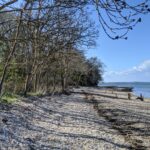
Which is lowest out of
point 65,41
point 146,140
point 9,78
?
point 146,140

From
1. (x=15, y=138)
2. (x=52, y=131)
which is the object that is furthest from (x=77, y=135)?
(x=15, y=138)

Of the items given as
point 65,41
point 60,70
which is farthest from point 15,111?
point 60,70

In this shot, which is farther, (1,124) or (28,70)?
(28,70)

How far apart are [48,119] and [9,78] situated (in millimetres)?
11397

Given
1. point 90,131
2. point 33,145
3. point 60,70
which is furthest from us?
point 60,70

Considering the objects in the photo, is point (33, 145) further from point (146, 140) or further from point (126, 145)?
point (146, 140)

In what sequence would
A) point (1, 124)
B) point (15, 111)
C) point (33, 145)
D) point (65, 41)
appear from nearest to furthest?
A: point (33, 145), point (1, 124), point (15, 111), point (65, 41)

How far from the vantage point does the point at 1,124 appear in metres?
14.0

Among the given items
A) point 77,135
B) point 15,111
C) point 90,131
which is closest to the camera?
point 77,135

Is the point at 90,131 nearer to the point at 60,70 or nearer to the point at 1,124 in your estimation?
the point at 1,124

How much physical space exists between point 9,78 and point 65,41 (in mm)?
4788

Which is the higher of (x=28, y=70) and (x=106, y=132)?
(x=28, y=70)

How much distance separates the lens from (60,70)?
50531mm

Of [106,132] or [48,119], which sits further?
[48,119]
